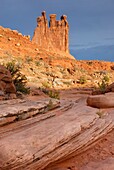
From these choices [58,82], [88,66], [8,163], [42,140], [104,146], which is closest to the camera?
[8,163]

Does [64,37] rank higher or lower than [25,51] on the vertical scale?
higher

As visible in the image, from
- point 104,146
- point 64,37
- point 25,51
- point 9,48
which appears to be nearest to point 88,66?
point 25,51

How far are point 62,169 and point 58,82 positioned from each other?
16747mm

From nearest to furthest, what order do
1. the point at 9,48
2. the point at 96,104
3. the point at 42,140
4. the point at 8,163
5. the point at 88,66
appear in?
1. the point at 8,163
2. the point at 42,140
3. the point at 96,104
4. the point at 9,48
5. the point at 88,66

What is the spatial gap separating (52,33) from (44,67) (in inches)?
1611

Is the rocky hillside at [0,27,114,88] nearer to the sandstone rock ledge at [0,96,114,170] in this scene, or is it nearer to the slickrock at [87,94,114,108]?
the slickrock at [87,94,114,108]

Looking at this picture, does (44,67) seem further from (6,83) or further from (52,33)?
(52,33)

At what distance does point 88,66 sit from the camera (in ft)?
105

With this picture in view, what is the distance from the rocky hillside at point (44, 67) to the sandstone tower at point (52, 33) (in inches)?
992

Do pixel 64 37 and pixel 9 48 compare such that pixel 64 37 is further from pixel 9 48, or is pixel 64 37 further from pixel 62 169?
pixel 62 169

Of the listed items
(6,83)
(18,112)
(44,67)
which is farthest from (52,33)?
(18,112)

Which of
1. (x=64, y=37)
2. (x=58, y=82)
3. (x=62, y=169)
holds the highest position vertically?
(x=64, y=37)

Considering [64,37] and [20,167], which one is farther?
[64,37]

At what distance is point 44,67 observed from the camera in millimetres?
24141
